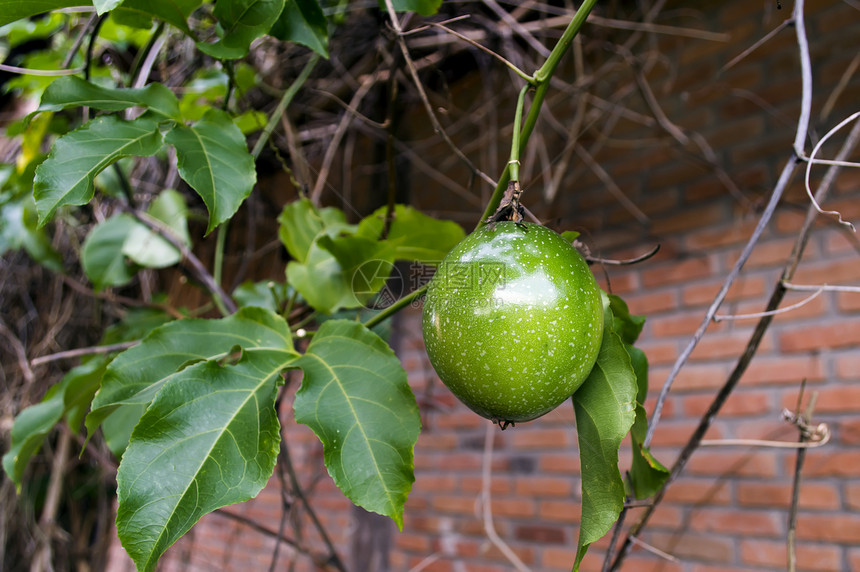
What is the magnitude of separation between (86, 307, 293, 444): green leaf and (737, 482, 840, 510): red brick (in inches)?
46.2

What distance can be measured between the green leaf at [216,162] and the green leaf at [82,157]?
0.11 feet

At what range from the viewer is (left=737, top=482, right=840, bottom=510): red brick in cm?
131

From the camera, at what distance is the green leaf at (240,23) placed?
0.72m

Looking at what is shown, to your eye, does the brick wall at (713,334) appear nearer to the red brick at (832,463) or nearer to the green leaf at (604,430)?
the red brick at (832,463)

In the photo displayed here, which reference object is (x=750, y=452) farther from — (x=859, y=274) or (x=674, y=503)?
(x=859, y=274)

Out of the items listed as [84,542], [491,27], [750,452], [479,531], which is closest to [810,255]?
[750,452]

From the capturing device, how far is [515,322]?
0.50 m

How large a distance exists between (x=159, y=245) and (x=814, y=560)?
60.1 inches

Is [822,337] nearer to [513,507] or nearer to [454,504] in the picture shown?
[513,507]

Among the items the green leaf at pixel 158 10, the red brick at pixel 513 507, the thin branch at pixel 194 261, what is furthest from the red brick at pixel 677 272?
the green leaf at pixel 158 10

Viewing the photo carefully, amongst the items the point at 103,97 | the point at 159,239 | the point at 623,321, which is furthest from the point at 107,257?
the point at 623,321

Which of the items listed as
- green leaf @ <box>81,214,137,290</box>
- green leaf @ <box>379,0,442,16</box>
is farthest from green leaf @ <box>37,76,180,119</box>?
green leaf @ <box>81,214,137,290</box>

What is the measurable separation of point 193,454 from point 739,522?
4.41 ft

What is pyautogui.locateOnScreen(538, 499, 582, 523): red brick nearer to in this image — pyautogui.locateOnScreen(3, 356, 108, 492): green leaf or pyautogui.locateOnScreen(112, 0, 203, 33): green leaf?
pyautogui.locateOnScreen(3, 356, 108, 492): green leaf
